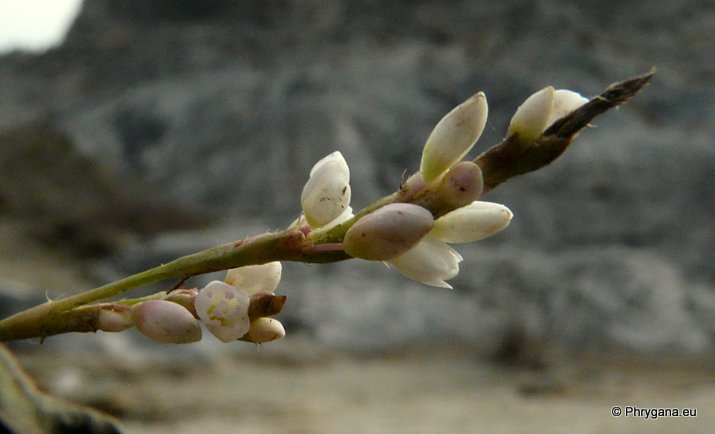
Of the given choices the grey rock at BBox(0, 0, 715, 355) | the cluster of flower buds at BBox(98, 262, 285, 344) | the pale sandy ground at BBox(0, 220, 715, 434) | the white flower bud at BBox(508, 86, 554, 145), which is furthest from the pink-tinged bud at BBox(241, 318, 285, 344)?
the grey rock at BBox(0, 0, 715, 355)

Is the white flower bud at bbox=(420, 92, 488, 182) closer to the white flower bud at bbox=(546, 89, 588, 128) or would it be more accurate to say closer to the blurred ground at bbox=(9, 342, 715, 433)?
the white flower bud at bbox=(546, 89, 588, 128)

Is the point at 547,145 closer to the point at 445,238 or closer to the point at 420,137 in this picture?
the point at 445,238

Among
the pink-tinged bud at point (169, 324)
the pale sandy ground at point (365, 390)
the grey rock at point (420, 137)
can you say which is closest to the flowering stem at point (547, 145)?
the pink-tinged bud at point (169, 324)

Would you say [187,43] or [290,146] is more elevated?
[187,43]

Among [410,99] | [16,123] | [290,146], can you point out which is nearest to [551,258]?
[410,99]

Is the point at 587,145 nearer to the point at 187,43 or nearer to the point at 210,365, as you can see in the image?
the point at 210,365

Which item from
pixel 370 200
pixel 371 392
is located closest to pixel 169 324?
pixel 371 392

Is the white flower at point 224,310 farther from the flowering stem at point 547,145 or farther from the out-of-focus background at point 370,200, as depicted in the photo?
the out-of-focus background at point 370,200
